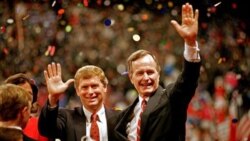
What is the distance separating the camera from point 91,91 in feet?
9.55

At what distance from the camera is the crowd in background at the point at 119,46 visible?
569 cm

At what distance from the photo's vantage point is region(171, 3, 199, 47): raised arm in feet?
8.39


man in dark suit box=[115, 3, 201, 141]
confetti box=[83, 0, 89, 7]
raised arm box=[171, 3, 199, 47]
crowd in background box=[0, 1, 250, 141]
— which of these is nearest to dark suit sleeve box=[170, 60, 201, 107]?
man in dark suit box=[115, 3, 201, 141]

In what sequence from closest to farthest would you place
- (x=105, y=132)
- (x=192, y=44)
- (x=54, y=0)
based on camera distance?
(x=192, y=44) < (x=105, y=132) < (x=54, y=0)

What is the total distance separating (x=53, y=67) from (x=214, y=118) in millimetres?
2874

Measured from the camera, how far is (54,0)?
6.47 meters

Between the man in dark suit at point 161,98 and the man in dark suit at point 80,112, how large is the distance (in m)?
0.13

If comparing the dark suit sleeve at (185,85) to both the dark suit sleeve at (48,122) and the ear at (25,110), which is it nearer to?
the dark suit sleeve at (48,122)

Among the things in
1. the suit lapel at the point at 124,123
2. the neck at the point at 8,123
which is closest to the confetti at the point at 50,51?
the suit lapel at the point at 124,123

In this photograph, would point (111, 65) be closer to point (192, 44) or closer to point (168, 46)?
point (168, 46)

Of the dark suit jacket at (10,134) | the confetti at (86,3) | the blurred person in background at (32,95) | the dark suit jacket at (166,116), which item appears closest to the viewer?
the dark suit jacket at (10,134)

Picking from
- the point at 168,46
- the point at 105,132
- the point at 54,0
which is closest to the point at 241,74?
the point at 168,46

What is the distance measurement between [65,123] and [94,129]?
0.18m

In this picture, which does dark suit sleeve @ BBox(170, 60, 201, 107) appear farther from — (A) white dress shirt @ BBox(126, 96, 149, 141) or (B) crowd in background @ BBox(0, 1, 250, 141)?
(B) crowd in background @ BBox(0, 1, 250, 141)
